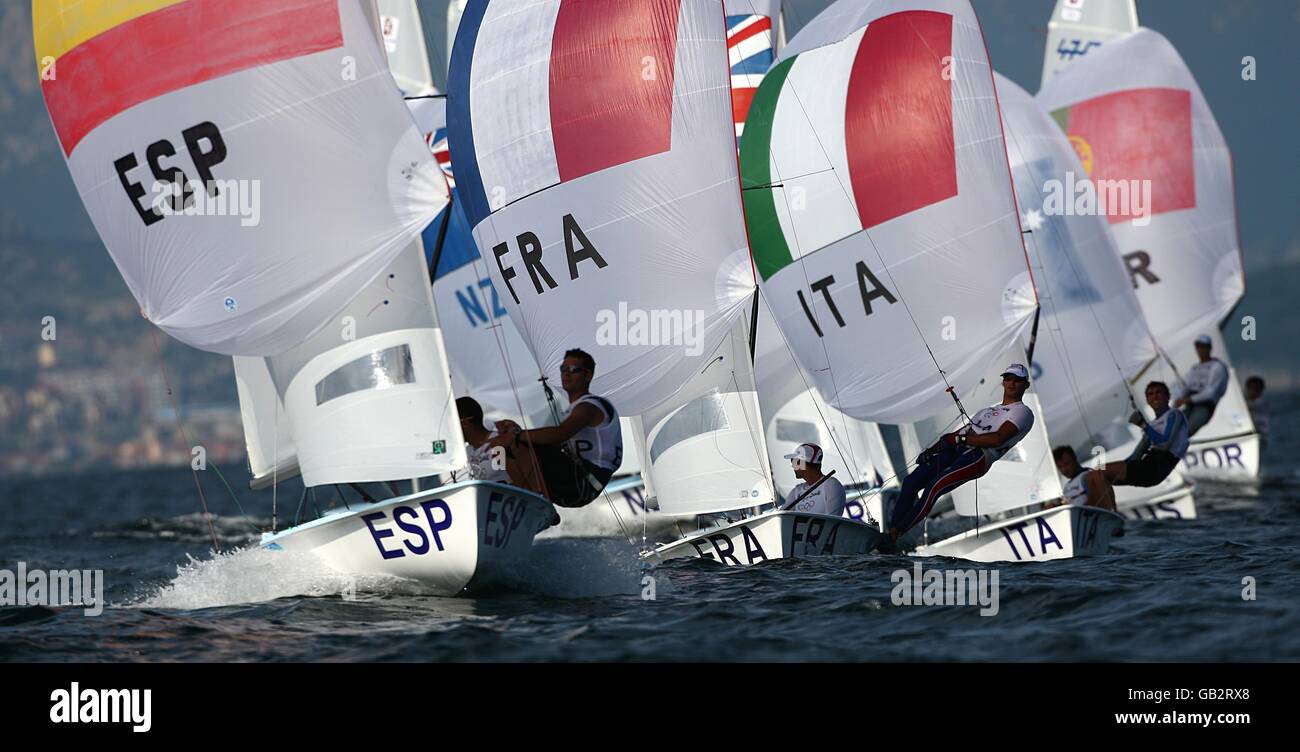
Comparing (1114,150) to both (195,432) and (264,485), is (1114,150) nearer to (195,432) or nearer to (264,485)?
(264,485)

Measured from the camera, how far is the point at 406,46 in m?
21.1

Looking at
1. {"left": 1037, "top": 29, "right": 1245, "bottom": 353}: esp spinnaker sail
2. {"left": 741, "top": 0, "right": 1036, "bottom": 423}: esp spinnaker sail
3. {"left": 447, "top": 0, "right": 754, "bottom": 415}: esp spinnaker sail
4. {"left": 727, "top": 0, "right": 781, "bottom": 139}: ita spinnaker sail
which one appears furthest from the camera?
{"left": 1037, "top": 29, "right": 1245, "bottom": 353}: esp spinnaker sail

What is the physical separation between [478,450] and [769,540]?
247 cm

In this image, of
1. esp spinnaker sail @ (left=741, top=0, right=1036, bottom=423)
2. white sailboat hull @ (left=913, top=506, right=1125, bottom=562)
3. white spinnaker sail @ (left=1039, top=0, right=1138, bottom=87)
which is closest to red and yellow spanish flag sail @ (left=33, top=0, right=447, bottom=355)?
esp spinnaker sail @ (left=741, top=0, right=1036, bottom=423)

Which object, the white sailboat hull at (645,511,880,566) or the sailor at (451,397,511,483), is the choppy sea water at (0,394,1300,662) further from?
the sailor at (451,397,511,483)

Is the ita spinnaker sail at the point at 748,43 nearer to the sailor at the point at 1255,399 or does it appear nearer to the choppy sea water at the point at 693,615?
the choppy sea water at the point at 693,615

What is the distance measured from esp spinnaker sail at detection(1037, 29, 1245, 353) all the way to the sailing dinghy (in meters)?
11.7

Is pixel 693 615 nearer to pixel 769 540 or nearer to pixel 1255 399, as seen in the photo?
pixel 769 540

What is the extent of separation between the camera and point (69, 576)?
546 inches

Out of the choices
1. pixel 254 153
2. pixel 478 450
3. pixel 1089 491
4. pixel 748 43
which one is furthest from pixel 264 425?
pixel 748 43

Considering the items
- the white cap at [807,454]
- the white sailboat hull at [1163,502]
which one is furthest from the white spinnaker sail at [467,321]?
the white sailboat hull at [1163,502]

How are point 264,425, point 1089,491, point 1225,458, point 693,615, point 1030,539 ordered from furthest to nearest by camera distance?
point 1225,458 < point 1089,491 < point 1030,539 < point 264,425 < point 693,615

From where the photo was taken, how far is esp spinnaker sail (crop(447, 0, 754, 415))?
11.9 meters
